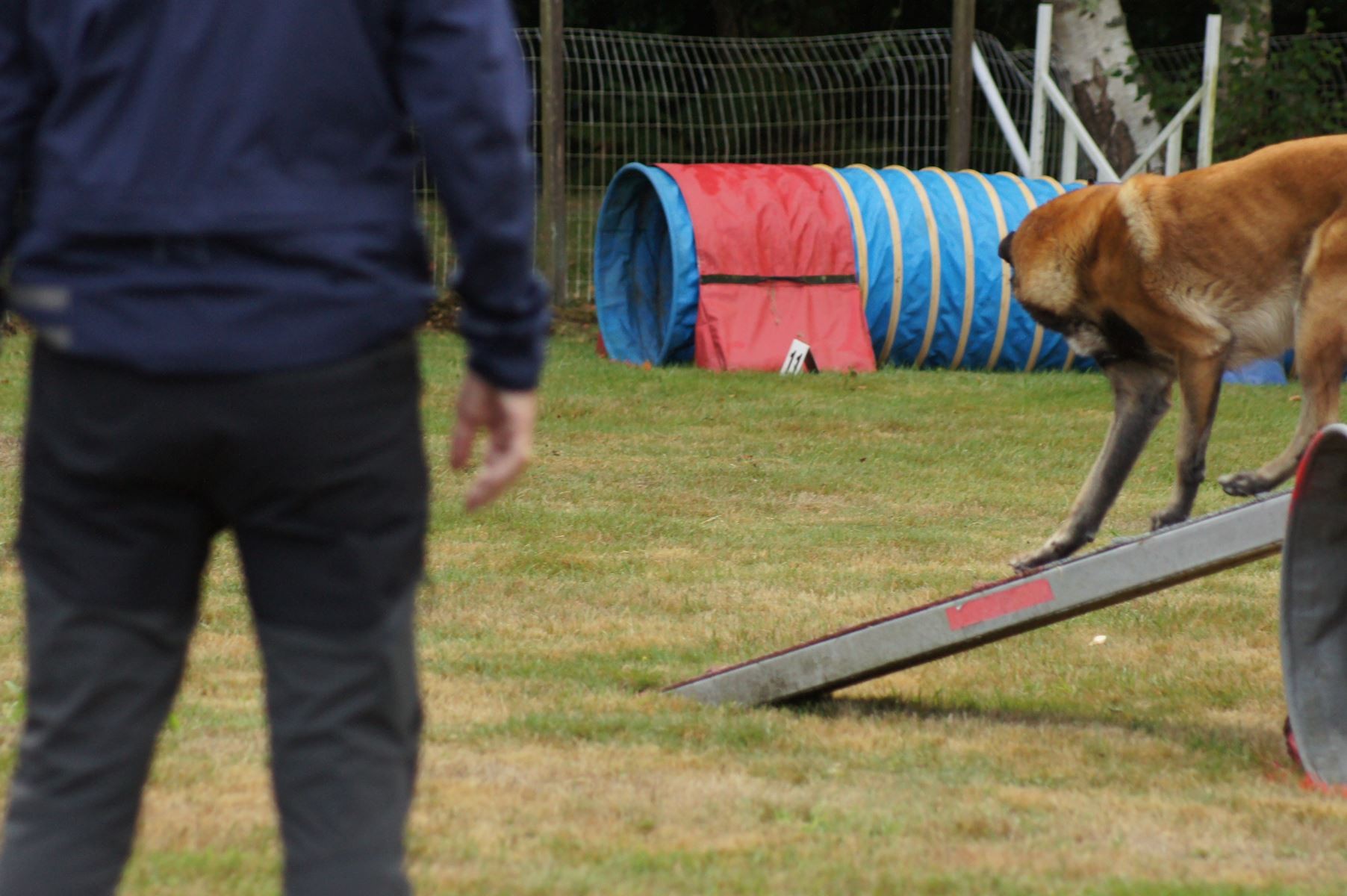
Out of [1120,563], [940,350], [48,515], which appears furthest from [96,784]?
[940,350]

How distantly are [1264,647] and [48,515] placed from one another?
12.3 feet

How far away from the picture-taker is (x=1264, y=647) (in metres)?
4.50

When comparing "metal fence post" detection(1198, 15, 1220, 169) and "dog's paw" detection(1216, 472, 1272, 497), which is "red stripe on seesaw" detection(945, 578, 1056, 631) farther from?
"metal fence post" detection(1198, 15, 1220, 169)

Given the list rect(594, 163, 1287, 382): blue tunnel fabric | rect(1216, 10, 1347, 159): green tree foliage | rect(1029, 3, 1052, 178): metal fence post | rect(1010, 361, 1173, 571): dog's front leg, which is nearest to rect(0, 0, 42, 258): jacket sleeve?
rect(1010, 361, 1173, 571): dog's front leg

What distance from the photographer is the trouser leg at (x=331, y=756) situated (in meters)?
1.57

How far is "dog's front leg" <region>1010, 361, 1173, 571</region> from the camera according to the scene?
480 centimetres

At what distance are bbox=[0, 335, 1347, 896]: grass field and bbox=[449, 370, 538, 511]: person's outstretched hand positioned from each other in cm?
114

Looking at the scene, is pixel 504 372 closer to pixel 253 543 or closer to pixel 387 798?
pixel 253 543

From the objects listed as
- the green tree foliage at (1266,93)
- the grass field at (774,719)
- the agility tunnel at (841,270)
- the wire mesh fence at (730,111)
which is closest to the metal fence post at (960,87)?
the wire mesh fence at (730,111)

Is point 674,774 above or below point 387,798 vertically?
below

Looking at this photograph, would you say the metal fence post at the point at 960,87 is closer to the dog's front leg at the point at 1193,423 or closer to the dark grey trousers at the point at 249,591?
the dog's front leg at the point at 1193,423

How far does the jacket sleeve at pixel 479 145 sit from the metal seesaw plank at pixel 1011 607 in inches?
83.1

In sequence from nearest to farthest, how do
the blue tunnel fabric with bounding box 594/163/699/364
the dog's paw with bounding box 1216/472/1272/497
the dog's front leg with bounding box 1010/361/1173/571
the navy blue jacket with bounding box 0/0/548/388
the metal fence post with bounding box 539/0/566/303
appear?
the navy blue jacket with bounding box 0/0/548/388 → the dog's paw with bounding box 1216/472/1272/497 → the dog's front leg with bounding box 1010/361/1173/571 → the blue tunnel fabric with bounding box 594/163/699/364 → the metal fence post with bounding box 539/0/566/303

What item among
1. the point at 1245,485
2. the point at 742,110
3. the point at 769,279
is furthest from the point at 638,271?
the point at 1245,485
